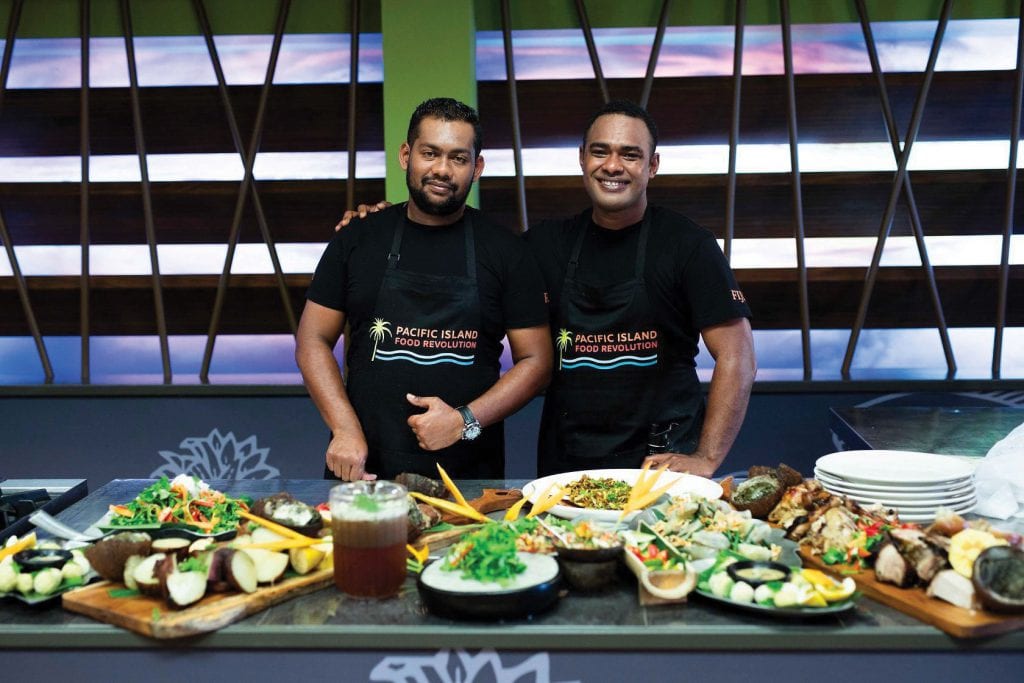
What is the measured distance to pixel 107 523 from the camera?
1.71 metres

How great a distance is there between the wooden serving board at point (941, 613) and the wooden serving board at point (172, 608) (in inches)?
35.7

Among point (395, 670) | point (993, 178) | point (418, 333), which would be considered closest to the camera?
point (395, 670)

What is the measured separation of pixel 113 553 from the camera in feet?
4.98

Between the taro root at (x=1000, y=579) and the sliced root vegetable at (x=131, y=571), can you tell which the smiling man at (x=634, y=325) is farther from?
the sliced root vegetable at (x=131, y=571)

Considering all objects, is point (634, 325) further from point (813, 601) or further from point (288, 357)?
point (288, 357)

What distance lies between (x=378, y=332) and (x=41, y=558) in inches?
48.0

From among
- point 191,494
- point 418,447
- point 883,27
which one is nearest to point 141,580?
point 191,494

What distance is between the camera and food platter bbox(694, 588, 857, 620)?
1382 millimetres

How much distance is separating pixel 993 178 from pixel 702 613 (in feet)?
11.8

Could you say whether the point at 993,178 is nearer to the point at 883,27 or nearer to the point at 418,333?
the point at 883,27

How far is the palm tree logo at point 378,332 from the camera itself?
262cm

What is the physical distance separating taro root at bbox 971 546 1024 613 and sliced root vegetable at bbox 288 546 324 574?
1.03 meters

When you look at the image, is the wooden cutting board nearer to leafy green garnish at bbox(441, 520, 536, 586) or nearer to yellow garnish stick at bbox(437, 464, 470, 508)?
yellow garnish stick at bbox(437, 464, 470, 508)

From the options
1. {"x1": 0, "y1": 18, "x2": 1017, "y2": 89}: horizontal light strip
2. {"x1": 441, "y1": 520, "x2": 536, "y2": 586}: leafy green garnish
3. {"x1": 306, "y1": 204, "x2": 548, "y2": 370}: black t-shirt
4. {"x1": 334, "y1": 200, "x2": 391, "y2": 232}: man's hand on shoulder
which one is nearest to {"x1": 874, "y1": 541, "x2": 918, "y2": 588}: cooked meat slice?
{"x1": 441, "y1": 520, "x2": 536, "y2": 586}: leafy green garnish
